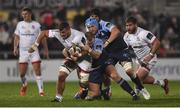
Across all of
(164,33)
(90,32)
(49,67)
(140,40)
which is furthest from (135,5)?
(90,32)

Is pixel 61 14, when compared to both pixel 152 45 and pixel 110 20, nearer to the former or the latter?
pixel 110 20

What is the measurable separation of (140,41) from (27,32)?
3.65 meters

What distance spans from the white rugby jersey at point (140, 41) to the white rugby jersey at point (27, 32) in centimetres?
315

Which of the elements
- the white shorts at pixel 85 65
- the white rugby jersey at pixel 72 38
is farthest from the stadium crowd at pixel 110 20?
the white rugby jersey at pixel 72 38

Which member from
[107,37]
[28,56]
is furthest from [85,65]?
[28,56]

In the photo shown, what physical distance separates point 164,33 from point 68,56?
40.5ft

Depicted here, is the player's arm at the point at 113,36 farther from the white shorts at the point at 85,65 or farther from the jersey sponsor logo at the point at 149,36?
the jersey sponsor logo at the point at 149,36

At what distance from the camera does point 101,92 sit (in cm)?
1606

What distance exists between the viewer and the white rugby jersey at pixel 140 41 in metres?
16.8

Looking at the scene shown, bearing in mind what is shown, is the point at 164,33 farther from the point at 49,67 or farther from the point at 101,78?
the point at 101,78

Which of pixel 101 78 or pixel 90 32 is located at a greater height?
pixel 90 32

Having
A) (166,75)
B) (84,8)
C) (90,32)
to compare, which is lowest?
(166,75)

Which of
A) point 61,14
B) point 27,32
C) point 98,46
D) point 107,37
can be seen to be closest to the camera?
point 98,46

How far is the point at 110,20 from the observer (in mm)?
26875
